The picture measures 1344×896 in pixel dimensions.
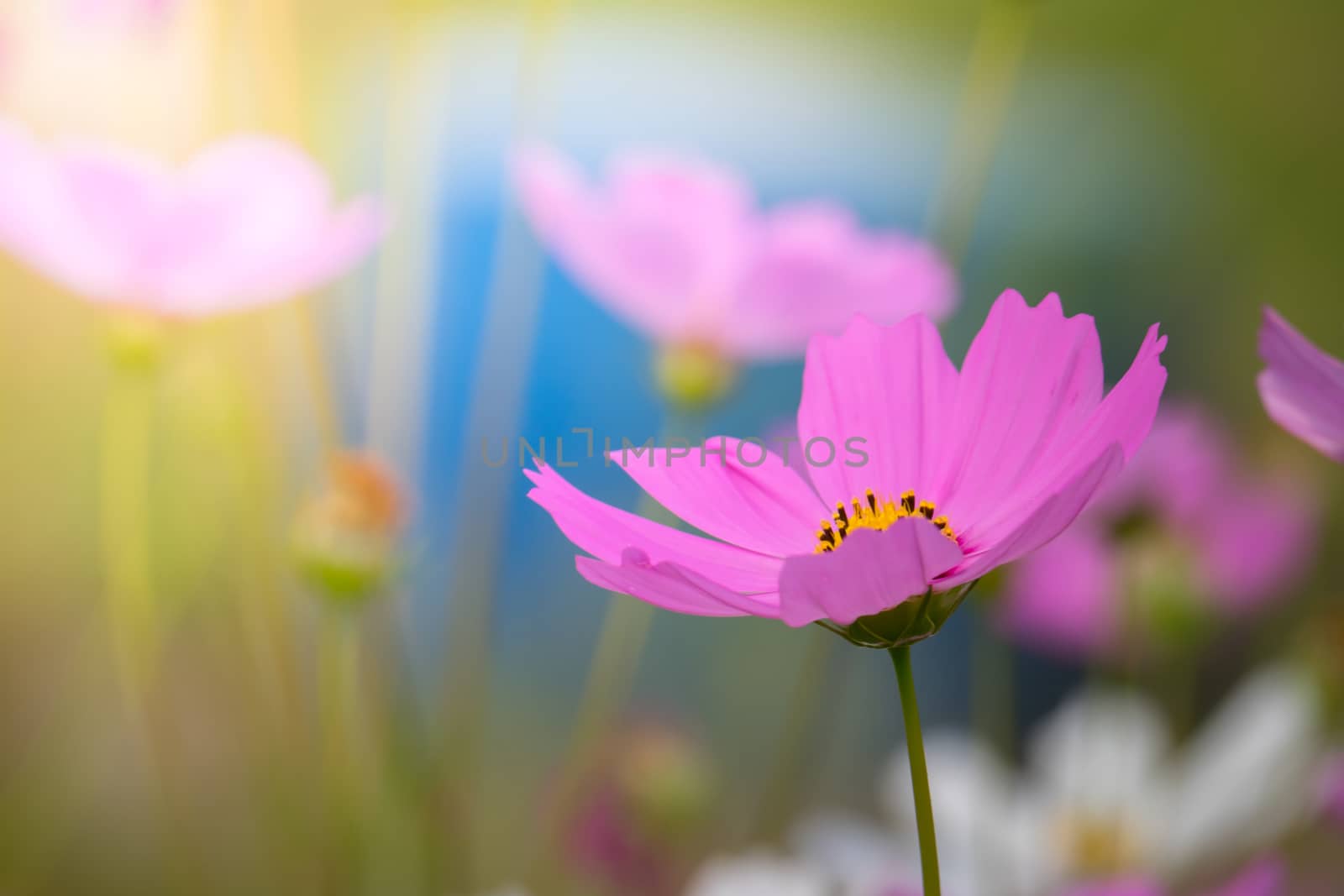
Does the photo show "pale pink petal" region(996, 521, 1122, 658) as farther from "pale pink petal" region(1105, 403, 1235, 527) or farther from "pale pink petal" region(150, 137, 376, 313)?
"pale pink petal" region(150, 137, 376, 313)

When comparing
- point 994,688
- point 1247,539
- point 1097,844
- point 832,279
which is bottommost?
point 994,688

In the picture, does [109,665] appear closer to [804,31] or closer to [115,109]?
[115,109]

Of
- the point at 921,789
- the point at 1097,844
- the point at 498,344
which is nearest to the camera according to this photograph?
the point at 921,789

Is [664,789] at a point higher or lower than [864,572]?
lower

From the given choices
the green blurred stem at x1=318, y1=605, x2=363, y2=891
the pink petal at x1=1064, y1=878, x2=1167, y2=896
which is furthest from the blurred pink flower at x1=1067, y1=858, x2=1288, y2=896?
the green blurred stem at x1=318, y1=605, x2=363, y2=891

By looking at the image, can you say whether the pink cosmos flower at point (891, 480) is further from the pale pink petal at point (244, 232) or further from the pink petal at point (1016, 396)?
the pale pink petal at point (244, 232)

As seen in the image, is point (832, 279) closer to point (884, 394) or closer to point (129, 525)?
point (884, 394)

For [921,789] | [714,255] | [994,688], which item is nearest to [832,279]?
[714,255]
